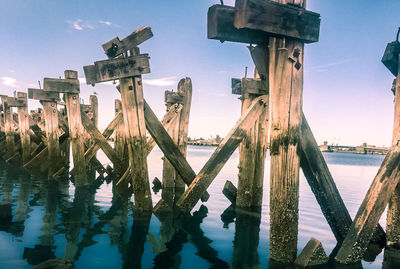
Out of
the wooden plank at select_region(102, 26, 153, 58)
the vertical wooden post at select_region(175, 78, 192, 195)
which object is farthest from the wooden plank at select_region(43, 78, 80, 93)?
the wooden plank at select_region(102, 26, 153, 58)

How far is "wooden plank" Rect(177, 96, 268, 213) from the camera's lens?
527cm

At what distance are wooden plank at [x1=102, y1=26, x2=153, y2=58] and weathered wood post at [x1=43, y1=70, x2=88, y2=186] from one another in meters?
4.27

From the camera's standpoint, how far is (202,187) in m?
5.44

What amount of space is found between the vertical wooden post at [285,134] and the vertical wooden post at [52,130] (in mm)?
9813

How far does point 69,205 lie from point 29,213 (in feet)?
3.73

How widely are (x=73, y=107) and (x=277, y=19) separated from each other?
7482 mm

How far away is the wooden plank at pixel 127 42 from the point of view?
561cm

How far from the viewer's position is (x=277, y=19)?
11.7 ft

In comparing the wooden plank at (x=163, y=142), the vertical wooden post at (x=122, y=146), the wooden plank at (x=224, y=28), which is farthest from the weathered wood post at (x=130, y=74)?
the vertical wooden post at (x=122, y=146)

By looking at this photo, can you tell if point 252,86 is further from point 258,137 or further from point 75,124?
point 75,124

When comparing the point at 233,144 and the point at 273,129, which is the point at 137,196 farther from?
the point at 273,129

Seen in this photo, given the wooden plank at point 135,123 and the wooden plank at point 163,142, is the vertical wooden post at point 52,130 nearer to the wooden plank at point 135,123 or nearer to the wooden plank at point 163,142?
the wooden plank at point 135,123

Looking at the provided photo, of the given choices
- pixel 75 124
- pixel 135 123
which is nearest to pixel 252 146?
pixel 135 123

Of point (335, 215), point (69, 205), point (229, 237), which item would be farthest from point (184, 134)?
point (335, 215)
